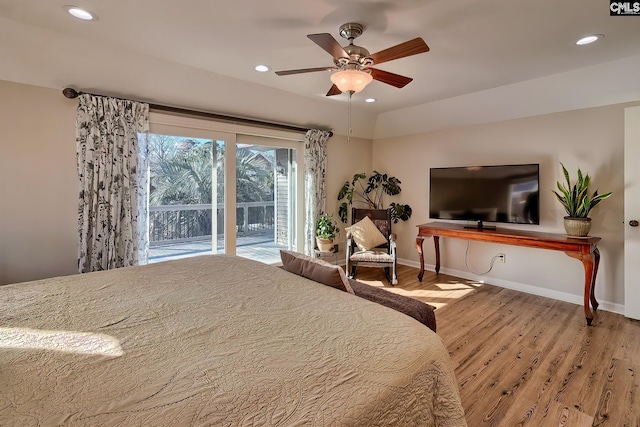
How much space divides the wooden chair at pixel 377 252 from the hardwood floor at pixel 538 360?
545 millimetres

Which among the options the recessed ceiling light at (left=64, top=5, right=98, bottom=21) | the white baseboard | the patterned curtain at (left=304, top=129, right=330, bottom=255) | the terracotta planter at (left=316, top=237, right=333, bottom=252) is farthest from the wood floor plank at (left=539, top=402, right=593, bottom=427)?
the recessed ceiling light at (left=64, top=5, right=98, bottom=21)

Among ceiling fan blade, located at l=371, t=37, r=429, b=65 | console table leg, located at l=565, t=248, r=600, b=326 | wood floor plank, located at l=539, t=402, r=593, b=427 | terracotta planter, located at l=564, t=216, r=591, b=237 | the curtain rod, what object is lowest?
wood floor plank, located at l=539, t=402, r=593, b=427

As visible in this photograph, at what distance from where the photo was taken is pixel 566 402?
200 centimetres

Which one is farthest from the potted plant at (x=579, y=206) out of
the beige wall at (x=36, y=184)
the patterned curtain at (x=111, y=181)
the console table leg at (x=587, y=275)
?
the beige wall at (x=36, y=184)

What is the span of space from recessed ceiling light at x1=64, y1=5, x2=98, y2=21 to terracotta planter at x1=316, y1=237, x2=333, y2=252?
3.51 meters

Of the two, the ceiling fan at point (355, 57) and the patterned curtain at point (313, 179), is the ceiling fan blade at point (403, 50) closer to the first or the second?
the ceiling fan at point (355, 57)

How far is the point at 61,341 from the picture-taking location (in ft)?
4.09

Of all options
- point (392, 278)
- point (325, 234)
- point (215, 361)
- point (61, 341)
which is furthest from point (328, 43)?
point (392, 278)

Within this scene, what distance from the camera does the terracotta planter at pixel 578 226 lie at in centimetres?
326

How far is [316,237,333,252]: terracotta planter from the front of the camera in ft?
15.7

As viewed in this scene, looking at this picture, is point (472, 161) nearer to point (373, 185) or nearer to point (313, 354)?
point (373, 185)

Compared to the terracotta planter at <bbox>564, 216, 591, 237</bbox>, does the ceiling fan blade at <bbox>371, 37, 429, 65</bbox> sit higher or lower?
higher

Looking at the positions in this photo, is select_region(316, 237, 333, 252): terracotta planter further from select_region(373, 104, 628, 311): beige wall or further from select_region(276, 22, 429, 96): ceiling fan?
select_region(276, 22, 429, 96): ceiling fan

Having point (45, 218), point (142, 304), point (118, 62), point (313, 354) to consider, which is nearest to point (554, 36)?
point (313, 354)
